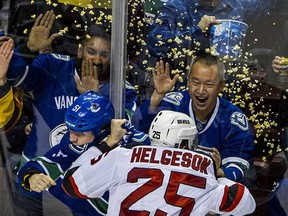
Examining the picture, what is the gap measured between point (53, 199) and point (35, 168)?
19cm

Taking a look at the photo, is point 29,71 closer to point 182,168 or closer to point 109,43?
point 109,43

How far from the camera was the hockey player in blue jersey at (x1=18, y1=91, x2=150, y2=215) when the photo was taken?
3.38 m

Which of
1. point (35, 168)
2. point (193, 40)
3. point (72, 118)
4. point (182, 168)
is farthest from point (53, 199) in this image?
point (193, 40)

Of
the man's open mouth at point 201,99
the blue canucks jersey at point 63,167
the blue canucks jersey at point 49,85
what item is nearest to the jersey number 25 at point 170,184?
the blue canucks jersey at point 63,167

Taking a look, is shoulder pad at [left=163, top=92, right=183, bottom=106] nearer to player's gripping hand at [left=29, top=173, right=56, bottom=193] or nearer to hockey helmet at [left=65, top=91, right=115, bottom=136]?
hockey helmet at [left=65, top=91, right=115, bottom=136]

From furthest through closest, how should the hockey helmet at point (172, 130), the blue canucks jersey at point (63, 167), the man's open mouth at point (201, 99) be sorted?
the blue canucks jersey at point (63, 167)
the man's open mouth at point (201, 99)
the hockey helmet at point (172, 130)

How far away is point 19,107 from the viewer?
3584 millimetres

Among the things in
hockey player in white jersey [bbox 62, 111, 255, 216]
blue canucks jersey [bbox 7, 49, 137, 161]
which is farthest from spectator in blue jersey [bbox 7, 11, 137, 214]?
hockey player in white jersey [bbox 62, 111, 255, 216]

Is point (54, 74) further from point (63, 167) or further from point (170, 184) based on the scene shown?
point (170, 184)

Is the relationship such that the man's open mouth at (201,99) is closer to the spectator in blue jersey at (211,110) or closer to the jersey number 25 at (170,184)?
the spectator in blue jersey at (211,110)

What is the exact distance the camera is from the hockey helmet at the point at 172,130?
3.25 meters

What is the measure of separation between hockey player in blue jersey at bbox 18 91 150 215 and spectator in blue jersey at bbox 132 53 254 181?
149mm

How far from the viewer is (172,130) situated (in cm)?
325

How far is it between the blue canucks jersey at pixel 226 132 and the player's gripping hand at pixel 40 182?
1.89 feet
